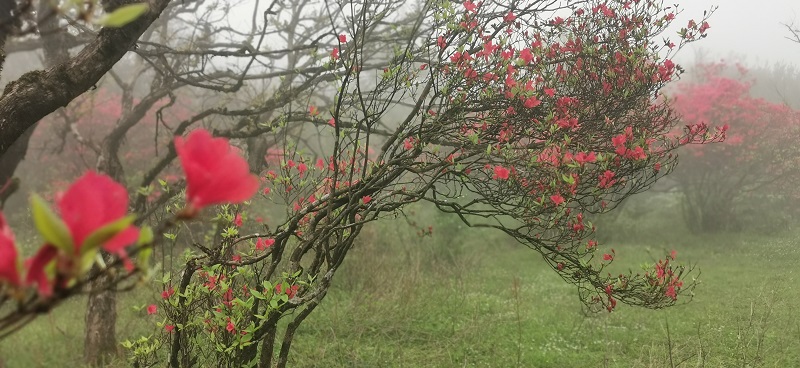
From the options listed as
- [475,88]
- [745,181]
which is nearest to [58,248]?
[475,88]

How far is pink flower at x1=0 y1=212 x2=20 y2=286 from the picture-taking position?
0.55 metres

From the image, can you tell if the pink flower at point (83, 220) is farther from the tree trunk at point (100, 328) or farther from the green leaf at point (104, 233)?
the tree trunk at point (100, 328)

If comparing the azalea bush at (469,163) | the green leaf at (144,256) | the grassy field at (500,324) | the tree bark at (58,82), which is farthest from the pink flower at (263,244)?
the green leaf at (144,256)

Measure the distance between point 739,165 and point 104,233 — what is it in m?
15.7

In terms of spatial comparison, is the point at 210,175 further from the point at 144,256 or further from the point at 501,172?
the point at 501,172

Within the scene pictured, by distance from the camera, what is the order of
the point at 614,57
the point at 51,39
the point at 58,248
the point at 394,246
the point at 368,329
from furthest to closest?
1. the point at 394,246
2. the point at 368,329
3. the point at 51,39
4. the point at 614,57
5. the point at 58,248

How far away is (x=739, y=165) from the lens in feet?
43.4

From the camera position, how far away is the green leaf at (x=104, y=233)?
541 millimetres

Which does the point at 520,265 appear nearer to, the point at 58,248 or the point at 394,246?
the point at 394,246

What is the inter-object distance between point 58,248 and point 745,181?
53.7ft

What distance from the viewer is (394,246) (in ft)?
33.4

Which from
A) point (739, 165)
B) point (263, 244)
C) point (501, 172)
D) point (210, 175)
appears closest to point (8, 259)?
point (210, 175)

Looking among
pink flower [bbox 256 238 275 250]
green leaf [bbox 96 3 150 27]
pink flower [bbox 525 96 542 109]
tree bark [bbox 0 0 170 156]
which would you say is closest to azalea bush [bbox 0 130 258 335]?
green leaf [bbox 96 3 150 27]

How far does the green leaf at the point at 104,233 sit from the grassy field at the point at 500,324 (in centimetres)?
363
